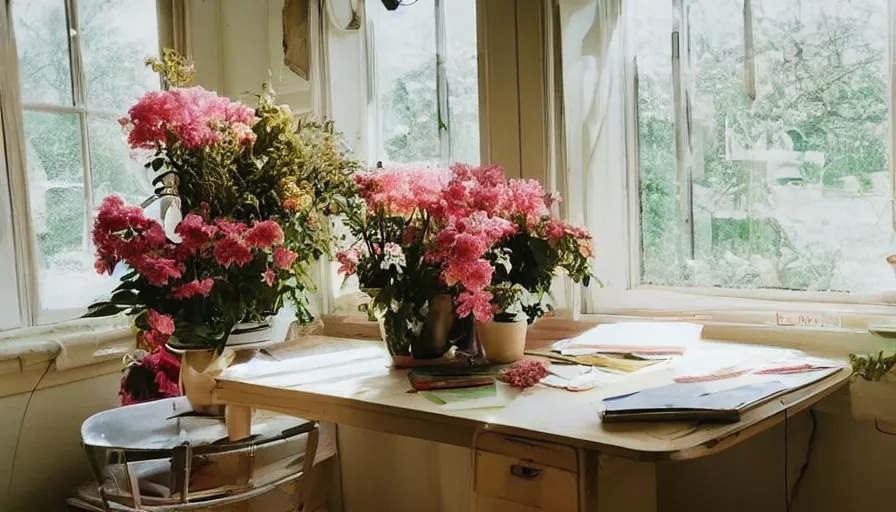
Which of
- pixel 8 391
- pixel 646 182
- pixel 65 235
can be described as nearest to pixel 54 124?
pixel 65 235

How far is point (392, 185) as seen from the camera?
1.59 m

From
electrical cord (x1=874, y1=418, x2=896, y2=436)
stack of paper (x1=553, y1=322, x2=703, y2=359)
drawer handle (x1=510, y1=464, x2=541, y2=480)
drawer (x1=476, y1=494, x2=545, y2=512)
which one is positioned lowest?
drawer (x1=476, y1=494, x2=545, y2=512)

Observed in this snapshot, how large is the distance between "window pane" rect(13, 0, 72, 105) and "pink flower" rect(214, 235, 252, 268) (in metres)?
0.96

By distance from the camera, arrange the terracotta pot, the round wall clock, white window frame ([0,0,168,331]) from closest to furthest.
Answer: the terracotta pot → white window frame ([0,0,168,331]) → the round wall clock

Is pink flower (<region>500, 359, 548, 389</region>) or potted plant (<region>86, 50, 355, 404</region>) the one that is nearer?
pink flower (<region>500, 359, 548, 389</region>)

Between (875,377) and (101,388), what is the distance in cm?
192

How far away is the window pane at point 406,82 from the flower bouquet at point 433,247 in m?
0.74

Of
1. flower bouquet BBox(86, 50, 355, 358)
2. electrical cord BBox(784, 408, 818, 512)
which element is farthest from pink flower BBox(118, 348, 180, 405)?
electrical cord BBox(784, 408, 818, 512)

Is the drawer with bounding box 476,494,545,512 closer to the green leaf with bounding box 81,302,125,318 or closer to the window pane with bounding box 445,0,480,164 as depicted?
the green leaf with bounding box 81,302,125,318

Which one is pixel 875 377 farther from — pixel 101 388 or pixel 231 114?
pixel 101 388

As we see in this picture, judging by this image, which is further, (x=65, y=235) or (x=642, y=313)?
(x=65, y=235)

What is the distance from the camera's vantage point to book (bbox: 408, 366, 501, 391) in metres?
1.47

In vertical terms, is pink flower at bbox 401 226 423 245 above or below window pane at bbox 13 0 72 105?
below

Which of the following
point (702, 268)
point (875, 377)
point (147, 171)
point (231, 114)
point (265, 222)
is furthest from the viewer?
point (147, 171)
